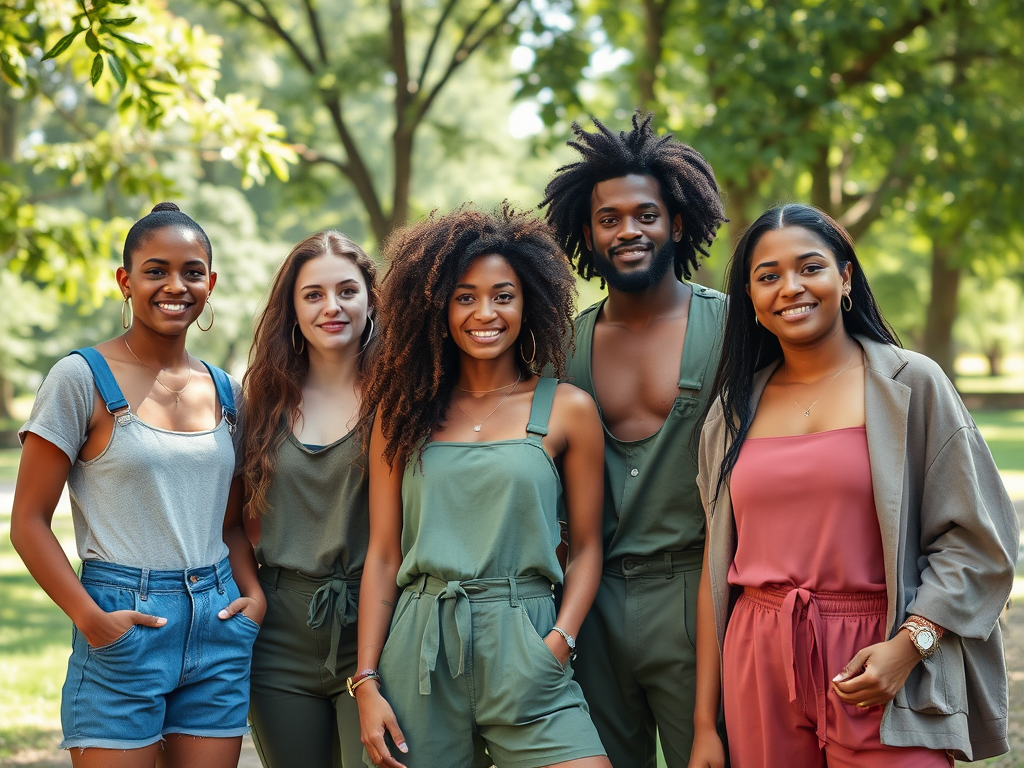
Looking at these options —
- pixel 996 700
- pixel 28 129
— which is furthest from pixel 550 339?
pixel 28 129

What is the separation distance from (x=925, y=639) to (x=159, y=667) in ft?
8.11

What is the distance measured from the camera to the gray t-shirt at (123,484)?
345 cm

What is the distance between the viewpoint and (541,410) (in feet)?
11.7

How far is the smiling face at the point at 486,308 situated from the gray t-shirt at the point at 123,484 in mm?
1096

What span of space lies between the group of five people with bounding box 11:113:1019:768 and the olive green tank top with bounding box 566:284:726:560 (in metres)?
0.01

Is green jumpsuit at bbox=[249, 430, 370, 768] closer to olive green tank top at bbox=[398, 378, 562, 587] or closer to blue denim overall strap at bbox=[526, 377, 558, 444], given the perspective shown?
olive green tank top at bbox=[398, 378, 562, 587]

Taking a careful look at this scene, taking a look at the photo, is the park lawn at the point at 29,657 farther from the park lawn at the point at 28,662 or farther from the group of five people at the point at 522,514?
the group of five people at the point at 522,514

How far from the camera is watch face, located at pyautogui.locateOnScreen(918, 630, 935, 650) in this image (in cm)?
300

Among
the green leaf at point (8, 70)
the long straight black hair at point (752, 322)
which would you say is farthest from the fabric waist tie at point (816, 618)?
the green leaf at point (8, 70)

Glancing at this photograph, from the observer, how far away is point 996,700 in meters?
3.12

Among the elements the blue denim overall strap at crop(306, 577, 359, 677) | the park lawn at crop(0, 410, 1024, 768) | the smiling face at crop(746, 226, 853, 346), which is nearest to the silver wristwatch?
the blue denim overall strap at crop(306, 577, 359, 677)

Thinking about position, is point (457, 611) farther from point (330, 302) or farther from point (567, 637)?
point (330, 302)

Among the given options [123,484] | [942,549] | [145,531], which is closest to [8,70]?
[123,484]

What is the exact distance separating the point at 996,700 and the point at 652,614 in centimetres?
125
